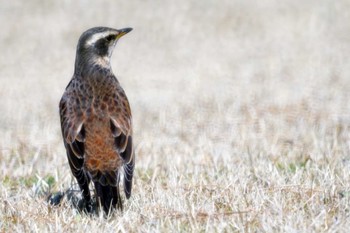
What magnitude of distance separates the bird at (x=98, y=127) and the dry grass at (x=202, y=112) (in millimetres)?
240

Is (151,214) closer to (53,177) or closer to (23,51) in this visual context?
(53,177)

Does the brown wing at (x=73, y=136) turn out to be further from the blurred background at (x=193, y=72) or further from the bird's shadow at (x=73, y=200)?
the blurred background at (x=193, y=72)

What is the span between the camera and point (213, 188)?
680 cm

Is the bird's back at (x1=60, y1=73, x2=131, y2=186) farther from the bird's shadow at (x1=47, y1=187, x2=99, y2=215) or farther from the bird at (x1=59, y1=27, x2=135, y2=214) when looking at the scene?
the bird's shadow at (x1=47, y1=187, x2=99, y2=215)

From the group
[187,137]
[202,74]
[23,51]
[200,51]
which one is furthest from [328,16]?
[187,137]

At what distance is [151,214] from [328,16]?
43.6 ft

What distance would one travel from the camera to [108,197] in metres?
6.32

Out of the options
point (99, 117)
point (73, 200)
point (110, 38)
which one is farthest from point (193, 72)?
point (99, 117)

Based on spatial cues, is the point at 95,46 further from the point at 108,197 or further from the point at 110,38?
the point at 108,197

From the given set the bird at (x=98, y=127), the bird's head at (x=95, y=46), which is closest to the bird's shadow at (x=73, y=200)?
the bird at (x=98, y=127)

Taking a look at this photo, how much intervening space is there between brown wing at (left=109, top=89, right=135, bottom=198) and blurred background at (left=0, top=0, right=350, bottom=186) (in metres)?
1.72

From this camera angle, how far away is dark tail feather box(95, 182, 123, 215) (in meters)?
6.26

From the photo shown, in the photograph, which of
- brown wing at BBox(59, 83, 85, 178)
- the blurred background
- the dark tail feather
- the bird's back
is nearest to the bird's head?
the bird's back

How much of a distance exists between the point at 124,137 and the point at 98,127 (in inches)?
8.2
